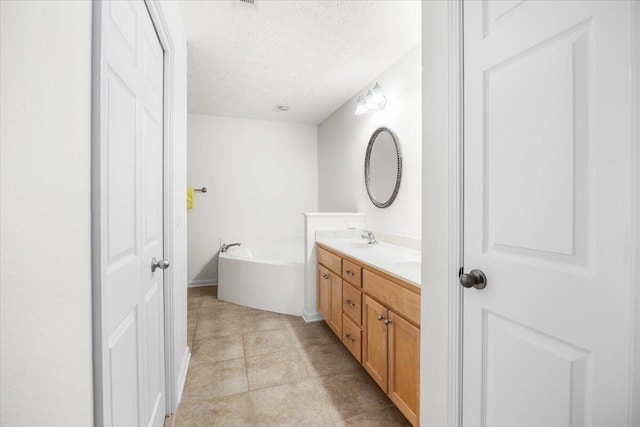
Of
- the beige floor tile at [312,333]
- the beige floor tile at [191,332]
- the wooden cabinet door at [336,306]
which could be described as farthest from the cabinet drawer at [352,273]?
the beige floor tile at [191,332]

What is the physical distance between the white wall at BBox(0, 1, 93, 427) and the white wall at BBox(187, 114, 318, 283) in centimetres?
363

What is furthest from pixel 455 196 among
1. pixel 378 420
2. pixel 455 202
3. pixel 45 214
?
pixel 378 420

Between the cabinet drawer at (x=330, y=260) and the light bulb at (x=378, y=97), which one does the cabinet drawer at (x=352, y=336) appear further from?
the light bulb at (x=378, y=97)

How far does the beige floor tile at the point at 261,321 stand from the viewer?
2.70 metres

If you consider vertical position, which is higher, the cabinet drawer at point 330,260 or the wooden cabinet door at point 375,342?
the cabinet drawer at point 330,260

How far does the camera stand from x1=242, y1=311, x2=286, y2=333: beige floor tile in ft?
8.87

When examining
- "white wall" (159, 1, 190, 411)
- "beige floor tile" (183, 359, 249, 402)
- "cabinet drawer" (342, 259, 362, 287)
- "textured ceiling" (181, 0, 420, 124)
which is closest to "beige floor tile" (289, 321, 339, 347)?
"beige floor tile" (183, 359, 249, 402)

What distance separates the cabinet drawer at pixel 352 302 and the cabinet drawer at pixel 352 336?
0.05 meters

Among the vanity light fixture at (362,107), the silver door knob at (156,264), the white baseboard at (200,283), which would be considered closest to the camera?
the silver door knob at (156,264)

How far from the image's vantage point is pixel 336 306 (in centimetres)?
240

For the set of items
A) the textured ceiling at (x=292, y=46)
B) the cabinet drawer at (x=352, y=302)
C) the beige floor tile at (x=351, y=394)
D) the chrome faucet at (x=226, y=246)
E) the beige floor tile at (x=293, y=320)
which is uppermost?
the textured ceiling at (x=292, y=46)

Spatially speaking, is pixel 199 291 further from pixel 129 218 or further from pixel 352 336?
pixel 129 218

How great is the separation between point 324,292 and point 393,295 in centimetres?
121

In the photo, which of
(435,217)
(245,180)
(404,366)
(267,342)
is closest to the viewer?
(435,217)
